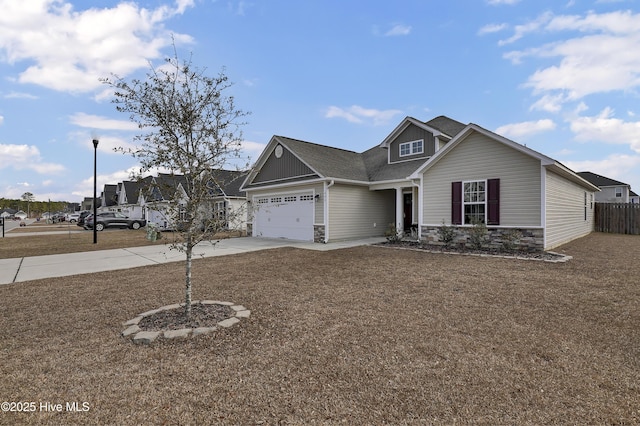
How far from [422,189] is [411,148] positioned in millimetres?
3744

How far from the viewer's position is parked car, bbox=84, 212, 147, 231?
24.8 m

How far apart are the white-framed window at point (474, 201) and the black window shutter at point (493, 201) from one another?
0.15 metres

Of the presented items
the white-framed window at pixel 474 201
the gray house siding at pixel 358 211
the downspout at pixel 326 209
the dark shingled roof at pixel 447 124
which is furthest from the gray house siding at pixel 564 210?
the downspout at pixel 326 209

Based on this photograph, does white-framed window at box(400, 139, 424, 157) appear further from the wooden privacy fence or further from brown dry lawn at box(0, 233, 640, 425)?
the wooden privacy fence

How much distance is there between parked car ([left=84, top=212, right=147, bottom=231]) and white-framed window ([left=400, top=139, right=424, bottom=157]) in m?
22.7

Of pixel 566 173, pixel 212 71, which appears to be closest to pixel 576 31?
pixel 566 173

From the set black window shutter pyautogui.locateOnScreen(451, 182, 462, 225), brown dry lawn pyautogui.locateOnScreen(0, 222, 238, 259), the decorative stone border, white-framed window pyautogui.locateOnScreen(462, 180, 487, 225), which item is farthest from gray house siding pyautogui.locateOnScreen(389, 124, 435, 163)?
A: the decorative stone border

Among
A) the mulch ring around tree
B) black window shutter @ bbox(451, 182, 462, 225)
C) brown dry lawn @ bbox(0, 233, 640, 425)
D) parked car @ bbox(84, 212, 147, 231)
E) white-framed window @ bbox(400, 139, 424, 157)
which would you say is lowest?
brown dry lawn @ bbox(0, 233, 640, 425)

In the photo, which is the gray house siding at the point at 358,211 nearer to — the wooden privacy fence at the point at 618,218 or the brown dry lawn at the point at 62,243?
the brown dry lawn at the point at 62,243

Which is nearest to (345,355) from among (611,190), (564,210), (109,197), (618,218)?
(564,210)

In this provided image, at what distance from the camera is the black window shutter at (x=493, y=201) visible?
10156 mm

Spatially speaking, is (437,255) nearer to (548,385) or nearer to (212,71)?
(548,385)

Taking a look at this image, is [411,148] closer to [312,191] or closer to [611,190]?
[312,191]

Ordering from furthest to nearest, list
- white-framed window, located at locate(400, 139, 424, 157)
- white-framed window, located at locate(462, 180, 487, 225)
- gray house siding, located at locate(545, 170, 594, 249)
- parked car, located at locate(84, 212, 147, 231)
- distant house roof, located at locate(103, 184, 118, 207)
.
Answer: distant house roof, located at locate(103, 184, 118, 207) < parked car, located at locate(84, 212, 147, 231) < white-framed window, located at locate(400, 139, 424, 157) < white-framed window, located at locate(462, 180, 487, 225) < gray house siding, located at locate(545, 170, 594, 249)
